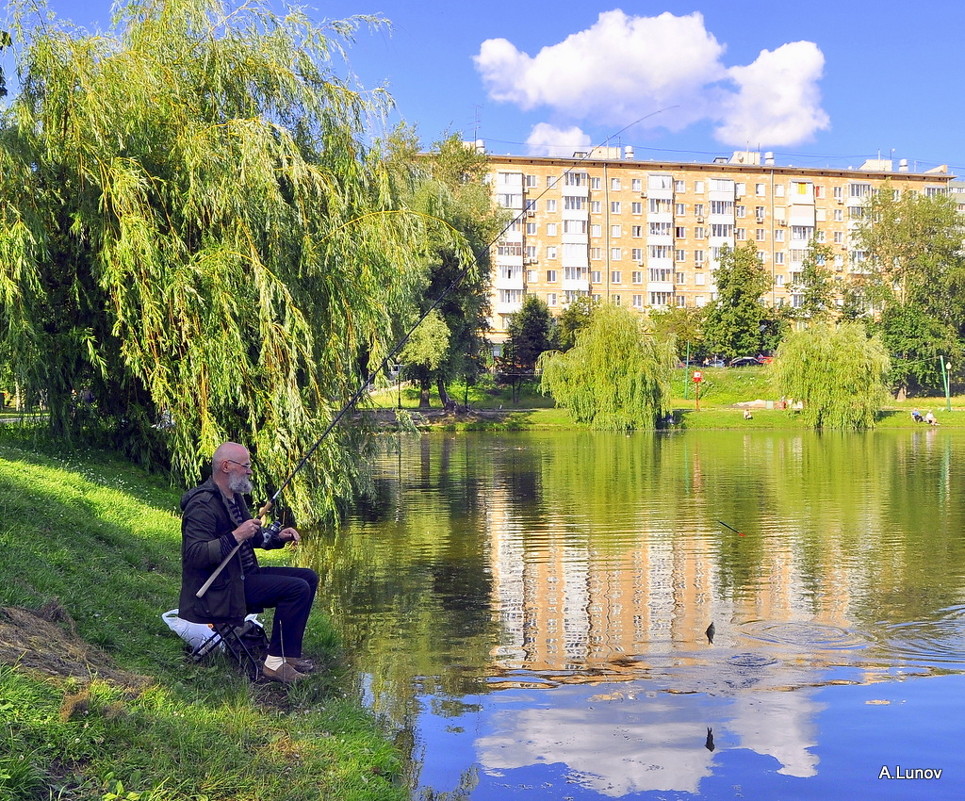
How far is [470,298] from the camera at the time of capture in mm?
61500

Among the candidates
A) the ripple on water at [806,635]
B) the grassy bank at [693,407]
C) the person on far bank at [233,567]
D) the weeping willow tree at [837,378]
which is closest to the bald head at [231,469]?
the person on far bank at [233,567]

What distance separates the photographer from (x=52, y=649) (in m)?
6.89

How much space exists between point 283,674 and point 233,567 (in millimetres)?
1000

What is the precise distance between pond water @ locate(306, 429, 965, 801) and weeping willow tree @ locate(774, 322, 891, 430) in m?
36.5

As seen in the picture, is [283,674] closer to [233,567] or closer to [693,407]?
[233,567]

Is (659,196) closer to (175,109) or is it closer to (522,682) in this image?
(175,109)

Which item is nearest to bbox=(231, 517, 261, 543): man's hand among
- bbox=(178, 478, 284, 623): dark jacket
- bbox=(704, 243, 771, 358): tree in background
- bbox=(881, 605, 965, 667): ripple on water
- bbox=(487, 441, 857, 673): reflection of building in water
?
bbox=(178, 478, 284, 623): dark jacket

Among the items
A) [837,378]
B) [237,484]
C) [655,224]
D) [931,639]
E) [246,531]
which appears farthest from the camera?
[655,224]

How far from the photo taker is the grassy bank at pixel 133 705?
5.34 m

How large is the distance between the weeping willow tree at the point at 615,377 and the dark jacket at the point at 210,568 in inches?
2041

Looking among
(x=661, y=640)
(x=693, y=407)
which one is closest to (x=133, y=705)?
(x=661, y=640)

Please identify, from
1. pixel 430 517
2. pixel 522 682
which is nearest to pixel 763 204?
pixel 430 517

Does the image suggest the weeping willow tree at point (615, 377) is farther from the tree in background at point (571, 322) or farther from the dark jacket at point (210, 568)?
the dark jacket at point (210, 568)

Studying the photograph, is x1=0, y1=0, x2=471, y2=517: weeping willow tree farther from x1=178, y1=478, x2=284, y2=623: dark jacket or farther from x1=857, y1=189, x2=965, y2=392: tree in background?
x1=857, y1=189, x2=965, y2=392: tree in background
